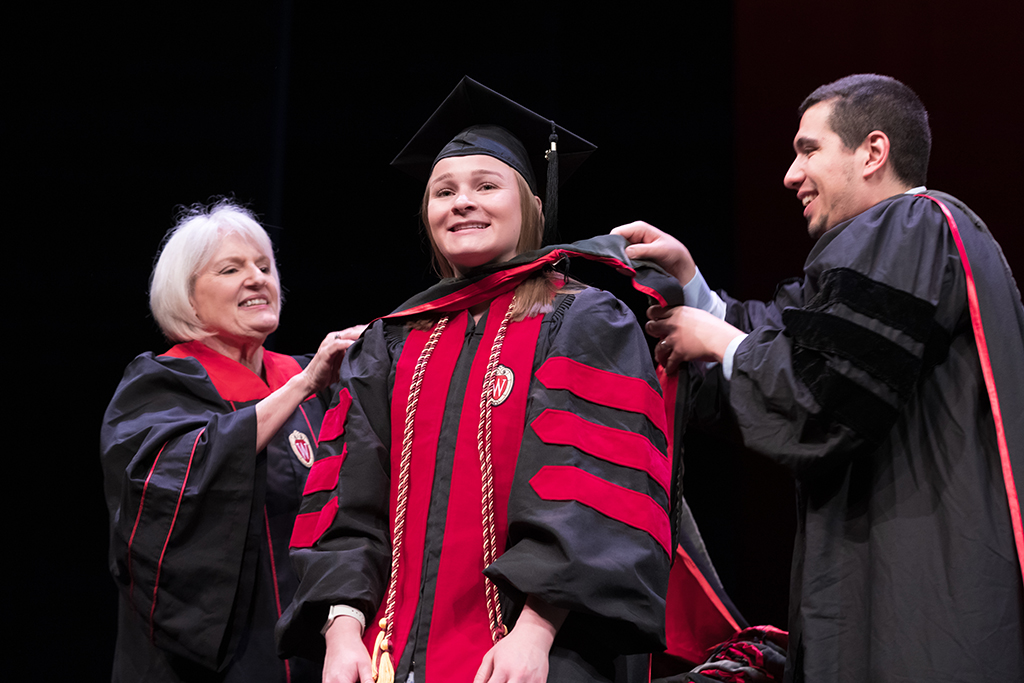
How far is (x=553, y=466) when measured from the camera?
1.51m

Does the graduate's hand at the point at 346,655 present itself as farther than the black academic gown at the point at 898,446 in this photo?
No

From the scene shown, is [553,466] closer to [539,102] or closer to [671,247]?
[671,247]

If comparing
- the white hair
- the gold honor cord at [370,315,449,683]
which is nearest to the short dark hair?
the gold honor cord at [370,315,449,683]

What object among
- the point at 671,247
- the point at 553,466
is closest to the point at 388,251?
the point at 671,247

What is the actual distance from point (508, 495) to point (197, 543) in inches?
48.5

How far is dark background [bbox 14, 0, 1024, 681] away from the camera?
125 inches

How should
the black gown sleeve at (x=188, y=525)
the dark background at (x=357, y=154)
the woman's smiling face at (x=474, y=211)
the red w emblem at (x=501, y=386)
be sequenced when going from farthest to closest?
the dark background at (x=357, y=154) < the black gown sleeve at (x=188, y=525) < the woman's smiling face at (x=474, y=211) < the red w emblem at (x=501, y=386)

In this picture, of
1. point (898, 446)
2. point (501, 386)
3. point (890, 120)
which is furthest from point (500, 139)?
point (898, 446)

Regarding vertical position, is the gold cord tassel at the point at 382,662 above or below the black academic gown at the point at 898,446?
below

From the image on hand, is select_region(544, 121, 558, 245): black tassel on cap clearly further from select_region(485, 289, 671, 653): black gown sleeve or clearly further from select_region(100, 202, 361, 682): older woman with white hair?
select_region(100, 202, 361, 682): older woman with white hair

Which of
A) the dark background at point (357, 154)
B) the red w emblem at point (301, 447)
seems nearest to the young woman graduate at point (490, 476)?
the red w emblem at point (301, 447)

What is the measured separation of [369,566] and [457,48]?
2832 mm

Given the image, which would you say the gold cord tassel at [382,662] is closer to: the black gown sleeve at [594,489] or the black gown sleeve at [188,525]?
the black gown sleeve at [594,489]

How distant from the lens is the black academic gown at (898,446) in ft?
5.44
